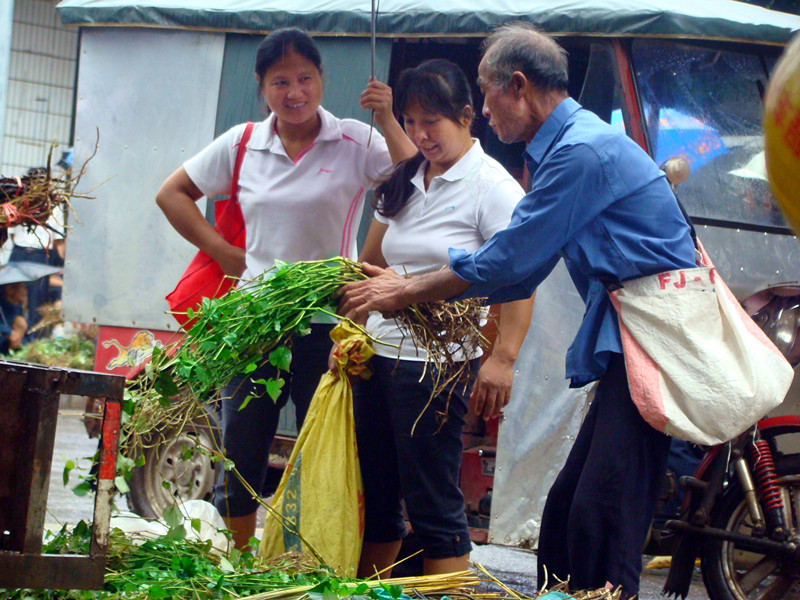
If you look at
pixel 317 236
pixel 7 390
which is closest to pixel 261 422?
pixel 317 236

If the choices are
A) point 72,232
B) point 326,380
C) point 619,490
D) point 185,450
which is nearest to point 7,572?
point 185,450

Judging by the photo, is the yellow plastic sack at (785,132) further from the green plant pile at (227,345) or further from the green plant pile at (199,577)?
the green plant pile at (227,345)

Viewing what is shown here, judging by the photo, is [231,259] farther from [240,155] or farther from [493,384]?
[493,384]

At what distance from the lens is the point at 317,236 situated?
330 cm

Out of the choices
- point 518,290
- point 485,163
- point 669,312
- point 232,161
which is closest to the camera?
point 669,312

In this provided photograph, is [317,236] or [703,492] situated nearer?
[317,236]

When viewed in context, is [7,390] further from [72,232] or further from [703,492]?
[72,232]

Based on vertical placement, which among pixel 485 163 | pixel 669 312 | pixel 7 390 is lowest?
pixel 7 390

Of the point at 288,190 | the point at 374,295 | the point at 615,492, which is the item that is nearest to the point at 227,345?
the point at 374,295

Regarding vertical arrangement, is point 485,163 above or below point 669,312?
above

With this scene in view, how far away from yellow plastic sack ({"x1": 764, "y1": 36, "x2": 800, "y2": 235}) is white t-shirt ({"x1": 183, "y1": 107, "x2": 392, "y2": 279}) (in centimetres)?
243

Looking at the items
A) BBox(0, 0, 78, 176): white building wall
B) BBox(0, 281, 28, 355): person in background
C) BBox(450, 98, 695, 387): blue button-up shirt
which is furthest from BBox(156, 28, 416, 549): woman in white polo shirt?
BBox(0, 0, 78, 176): white building wall

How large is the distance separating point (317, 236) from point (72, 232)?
2.03 meters

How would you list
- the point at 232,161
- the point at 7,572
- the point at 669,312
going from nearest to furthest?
the point at 7,572 → the point at 669,312 → the point at 232,161
